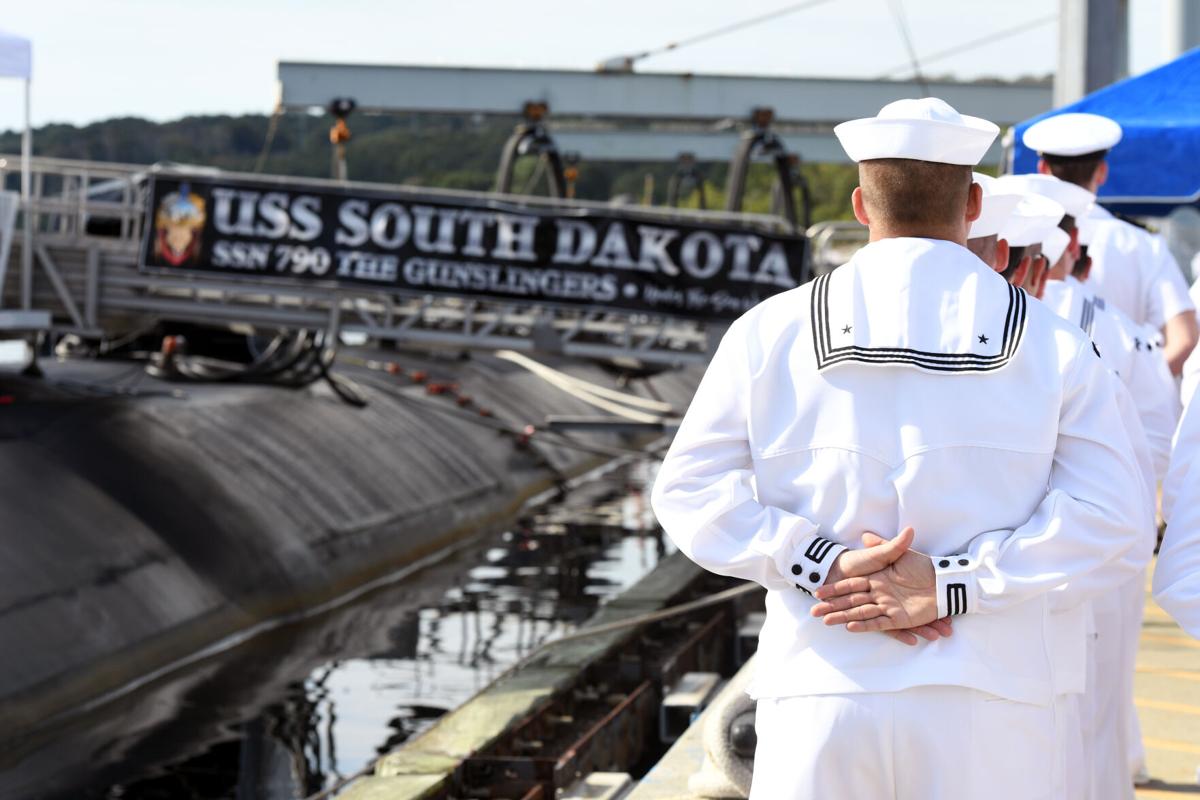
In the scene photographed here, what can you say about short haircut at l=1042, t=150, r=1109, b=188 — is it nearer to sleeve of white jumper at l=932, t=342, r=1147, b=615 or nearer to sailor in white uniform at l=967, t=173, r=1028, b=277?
sailor in white uniform at l=967, t=173, r=1028, b=277

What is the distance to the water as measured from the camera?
1084 centimetres

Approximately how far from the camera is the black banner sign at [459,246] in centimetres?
1822

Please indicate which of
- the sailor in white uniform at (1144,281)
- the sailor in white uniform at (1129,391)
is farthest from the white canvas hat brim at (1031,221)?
the sailor in white uniform at (1144,281)

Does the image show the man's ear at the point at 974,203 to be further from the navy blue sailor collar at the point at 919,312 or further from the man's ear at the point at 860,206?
the man's ear at the point at 860,206

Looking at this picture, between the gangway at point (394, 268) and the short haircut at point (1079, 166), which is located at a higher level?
the short haircut at point (1079, 166)

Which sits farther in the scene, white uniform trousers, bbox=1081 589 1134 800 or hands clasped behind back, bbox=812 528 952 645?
white uniform trousers, bbox=1081 589 1134 800

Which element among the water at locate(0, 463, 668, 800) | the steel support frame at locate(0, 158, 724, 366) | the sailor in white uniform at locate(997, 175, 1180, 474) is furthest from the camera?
the steel support frame at locate(0, 158, 724, 366)

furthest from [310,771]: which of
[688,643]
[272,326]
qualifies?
[272,326]

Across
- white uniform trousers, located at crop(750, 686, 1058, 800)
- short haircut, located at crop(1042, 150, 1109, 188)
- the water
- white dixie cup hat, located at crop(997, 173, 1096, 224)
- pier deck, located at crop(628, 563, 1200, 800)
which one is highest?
short haircut, located at crop(1042, 150, 1109, 188)

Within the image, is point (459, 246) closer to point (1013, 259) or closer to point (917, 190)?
point (1013, 259)

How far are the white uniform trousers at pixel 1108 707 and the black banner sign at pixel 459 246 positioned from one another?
1226 centimetres

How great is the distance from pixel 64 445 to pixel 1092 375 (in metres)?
13.5

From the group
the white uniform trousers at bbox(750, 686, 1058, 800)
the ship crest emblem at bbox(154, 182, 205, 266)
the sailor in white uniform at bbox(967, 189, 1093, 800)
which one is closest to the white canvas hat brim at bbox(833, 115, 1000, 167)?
the sailor in white uniform at bbox(967, 189, 1093, 800)

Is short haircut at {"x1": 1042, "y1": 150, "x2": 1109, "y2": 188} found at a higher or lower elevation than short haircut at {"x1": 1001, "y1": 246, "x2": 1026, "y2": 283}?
higher
